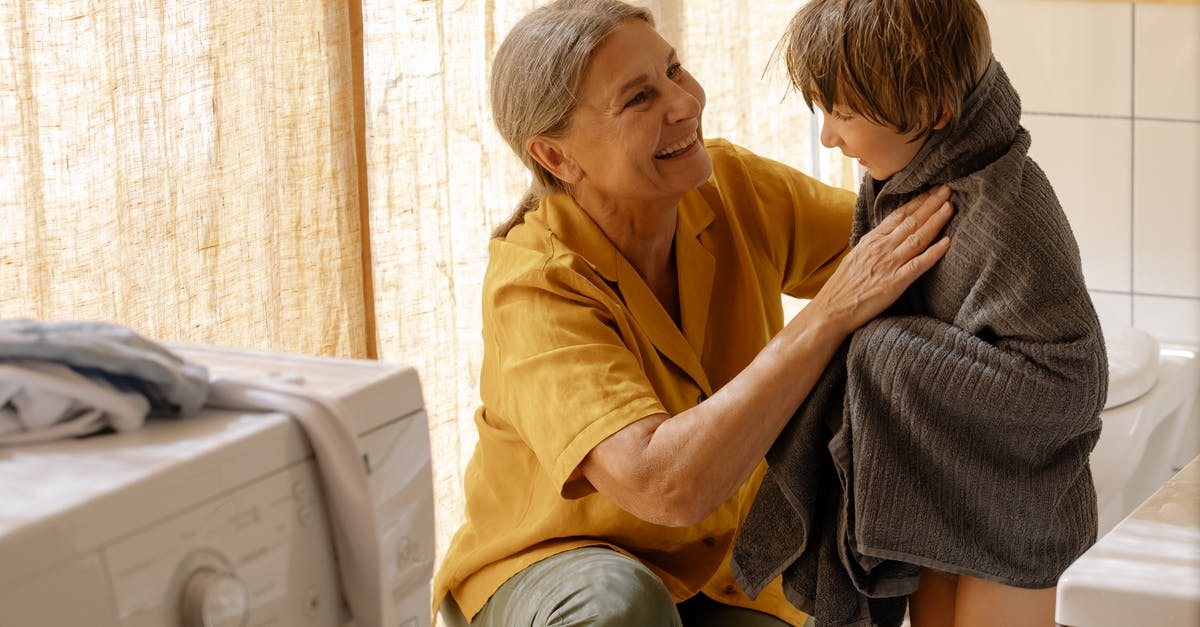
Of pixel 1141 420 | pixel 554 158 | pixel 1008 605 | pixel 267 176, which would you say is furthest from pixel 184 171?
pixel 1141 420

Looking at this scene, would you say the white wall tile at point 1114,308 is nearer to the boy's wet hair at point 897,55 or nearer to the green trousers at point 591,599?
the green trousers at point 591,599

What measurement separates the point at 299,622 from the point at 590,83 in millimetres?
825

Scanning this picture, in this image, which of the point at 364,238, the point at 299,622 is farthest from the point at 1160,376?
the point at 299,622

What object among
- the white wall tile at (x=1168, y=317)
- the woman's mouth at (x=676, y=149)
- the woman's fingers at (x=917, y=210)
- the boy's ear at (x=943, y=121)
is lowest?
A: the white wall tile at (x=1168, y=317)

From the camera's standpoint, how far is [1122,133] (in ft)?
7.14

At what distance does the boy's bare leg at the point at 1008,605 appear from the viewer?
130 centimetres

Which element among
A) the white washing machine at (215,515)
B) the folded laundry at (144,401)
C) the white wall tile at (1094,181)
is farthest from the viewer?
the white wall tile at (1094,181)

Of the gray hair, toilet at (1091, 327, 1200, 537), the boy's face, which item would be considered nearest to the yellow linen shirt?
the gray hair

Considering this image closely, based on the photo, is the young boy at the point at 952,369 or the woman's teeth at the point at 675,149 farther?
Answer: the woman's teeth at the point at 675,149

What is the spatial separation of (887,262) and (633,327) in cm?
34

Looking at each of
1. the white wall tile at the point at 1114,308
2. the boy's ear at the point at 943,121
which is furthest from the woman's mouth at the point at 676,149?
the white wall tile at the point at 1114,308

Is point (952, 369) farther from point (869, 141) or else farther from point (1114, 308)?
point (1114, 308)

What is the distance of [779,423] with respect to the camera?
1334 mm

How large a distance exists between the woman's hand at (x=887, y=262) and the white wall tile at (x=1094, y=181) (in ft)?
3.37
